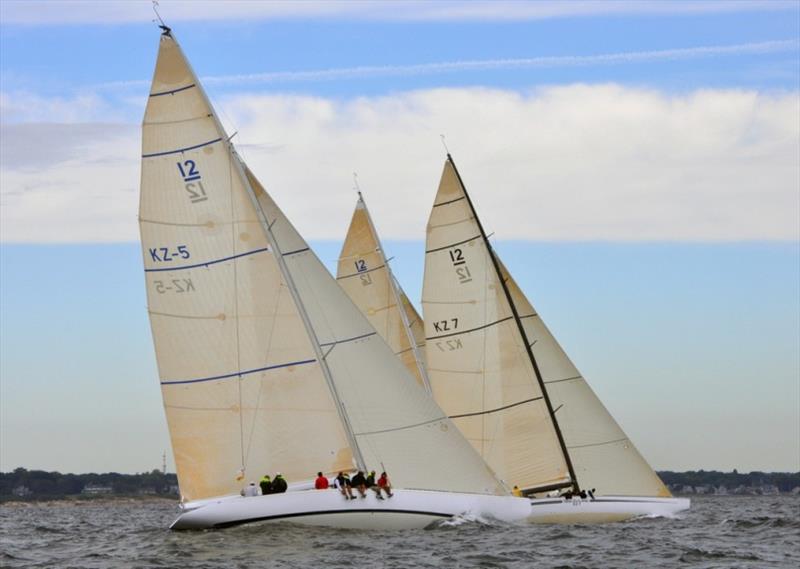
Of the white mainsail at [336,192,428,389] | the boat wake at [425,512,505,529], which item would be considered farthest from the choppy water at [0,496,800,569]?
the white mainsail at [336,192,428,389]

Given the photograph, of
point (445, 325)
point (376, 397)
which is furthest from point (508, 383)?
point (376, 397)

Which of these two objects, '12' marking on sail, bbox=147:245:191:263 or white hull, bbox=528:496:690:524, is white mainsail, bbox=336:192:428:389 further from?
'12' marking on sail, bbox=147:245:191:263

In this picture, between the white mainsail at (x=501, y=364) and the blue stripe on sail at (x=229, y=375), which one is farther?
the white mainsail at (x=501, y=364)

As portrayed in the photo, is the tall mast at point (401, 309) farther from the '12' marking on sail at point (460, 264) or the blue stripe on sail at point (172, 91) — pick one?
the blue stripe on sail at point (172, 91)

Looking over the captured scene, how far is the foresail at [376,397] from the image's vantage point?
34.2 metres

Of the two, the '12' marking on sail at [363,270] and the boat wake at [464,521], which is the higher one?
the '12' marking on sail at [363,270]

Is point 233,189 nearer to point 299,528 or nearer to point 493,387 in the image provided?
point 299,528

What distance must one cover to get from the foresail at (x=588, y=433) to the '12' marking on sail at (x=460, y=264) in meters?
1.15

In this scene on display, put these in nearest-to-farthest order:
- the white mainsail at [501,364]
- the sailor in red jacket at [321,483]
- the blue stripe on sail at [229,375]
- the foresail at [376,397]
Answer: the sailor in red jacket at [321,483] → the blue stripe on sail at [229,375] → the foresail at [376,397] → the white mainsail at [501,364]

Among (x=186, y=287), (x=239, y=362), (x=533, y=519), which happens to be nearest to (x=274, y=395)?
(x=239, y=362)

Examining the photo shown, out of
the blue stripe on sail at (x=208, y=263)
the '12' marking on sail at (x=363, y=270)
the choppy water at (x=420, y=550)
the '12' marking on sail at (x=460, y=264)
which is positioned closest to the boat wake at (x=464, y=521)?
the choppy water at (x=420, y=550)

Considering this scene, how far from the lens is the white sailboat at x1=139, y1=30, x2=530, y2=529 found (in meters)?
33.5

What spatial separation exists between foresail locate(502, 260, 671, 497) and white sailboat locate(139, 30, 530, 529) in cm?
910

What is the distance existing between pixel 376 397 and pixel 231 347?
3583 mm
